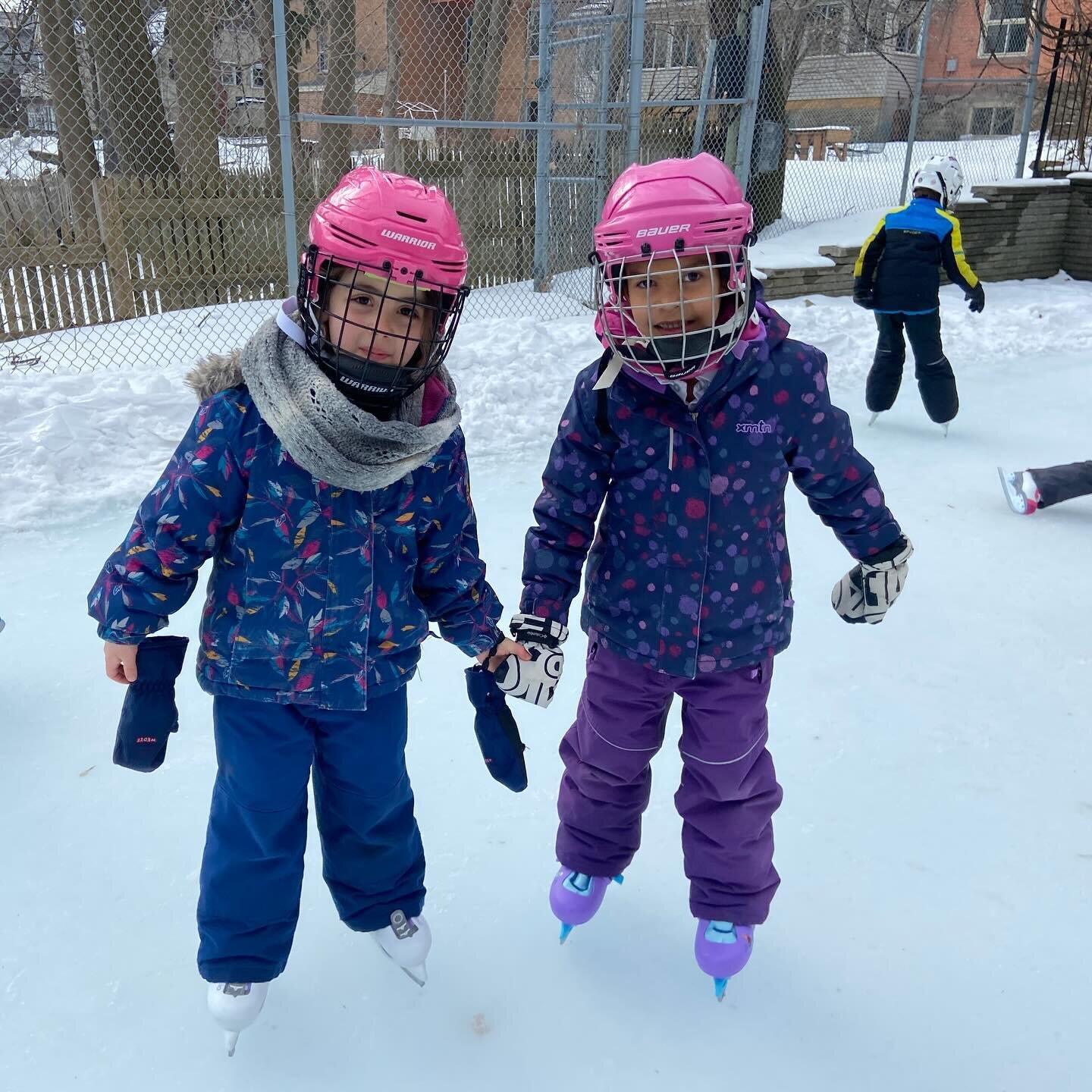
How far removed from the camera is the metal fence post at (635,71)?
22.6 feet

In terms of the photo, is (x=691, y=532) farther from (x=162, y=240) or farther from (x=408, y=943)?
(x=162, y=240)

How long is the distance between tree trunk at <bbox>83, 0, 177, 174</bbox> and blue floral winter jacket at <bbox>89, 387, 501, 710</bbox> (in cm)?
738

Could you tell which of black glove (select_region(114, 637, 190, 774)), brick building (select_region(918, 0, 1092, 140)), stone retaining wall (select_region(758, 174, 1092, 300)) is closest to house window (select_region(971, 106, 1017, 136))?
brick building (select_region(918, 0, 1092, 140))

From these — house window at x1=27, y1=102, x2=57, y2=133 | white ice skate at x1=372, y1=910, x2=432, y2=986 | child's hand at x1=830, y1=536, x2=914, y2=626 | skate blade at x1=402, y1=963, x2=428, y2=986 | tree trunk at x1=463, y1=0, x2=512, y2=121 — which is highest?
tree trunk at x1=463, y1=0, x2=512, y2=121

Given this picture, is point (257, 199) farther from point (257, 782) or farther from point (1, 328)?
point (257, 782)

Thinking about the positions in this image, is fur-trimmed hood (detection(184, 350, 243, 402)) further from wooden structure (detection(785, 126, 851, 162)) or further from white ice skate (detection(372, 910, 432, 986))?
wooden structure (detection(785, 126, 851, 162))

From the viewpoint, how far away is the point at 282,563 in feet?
5.10

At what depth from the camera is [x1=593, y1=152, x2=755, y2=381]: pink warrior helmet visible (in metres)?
1.56

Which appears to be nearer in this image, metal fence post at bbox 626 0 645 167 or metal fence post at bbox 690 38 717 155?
metal fence post at bbox 626 0 645 167

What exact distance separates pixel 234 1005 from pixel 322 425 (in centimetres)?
99

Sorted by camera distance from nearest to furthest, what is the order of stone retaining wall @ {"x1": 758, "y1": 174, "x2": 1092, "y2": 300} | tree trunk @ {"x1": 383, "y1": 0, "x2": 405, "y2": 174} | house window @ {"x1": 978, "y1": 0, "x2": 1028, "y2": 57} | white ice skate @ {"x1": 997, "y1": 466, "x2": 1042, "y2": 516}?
white ice skate @ {"x1": 997, "y1": 466, "x2": 1042, "y2": 516}
tree trunk @ {"x1": 383, "y1": 0, "x2": 405, "y2": 174}
stone retaining wall @ {"x1": 758, "y1": 174, "x2": 1092, "y2": 300}
house window @ {"x1": 978, "y1": 0, "x2": 1028, "y2": 57}

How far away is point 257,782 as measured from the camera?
1.62 metres

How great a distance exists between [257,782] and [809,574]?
8.51 ft

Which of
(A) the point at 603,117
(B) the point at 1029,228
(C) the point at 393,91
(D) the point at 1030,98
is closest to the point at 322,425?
(A) the point at 603,117
